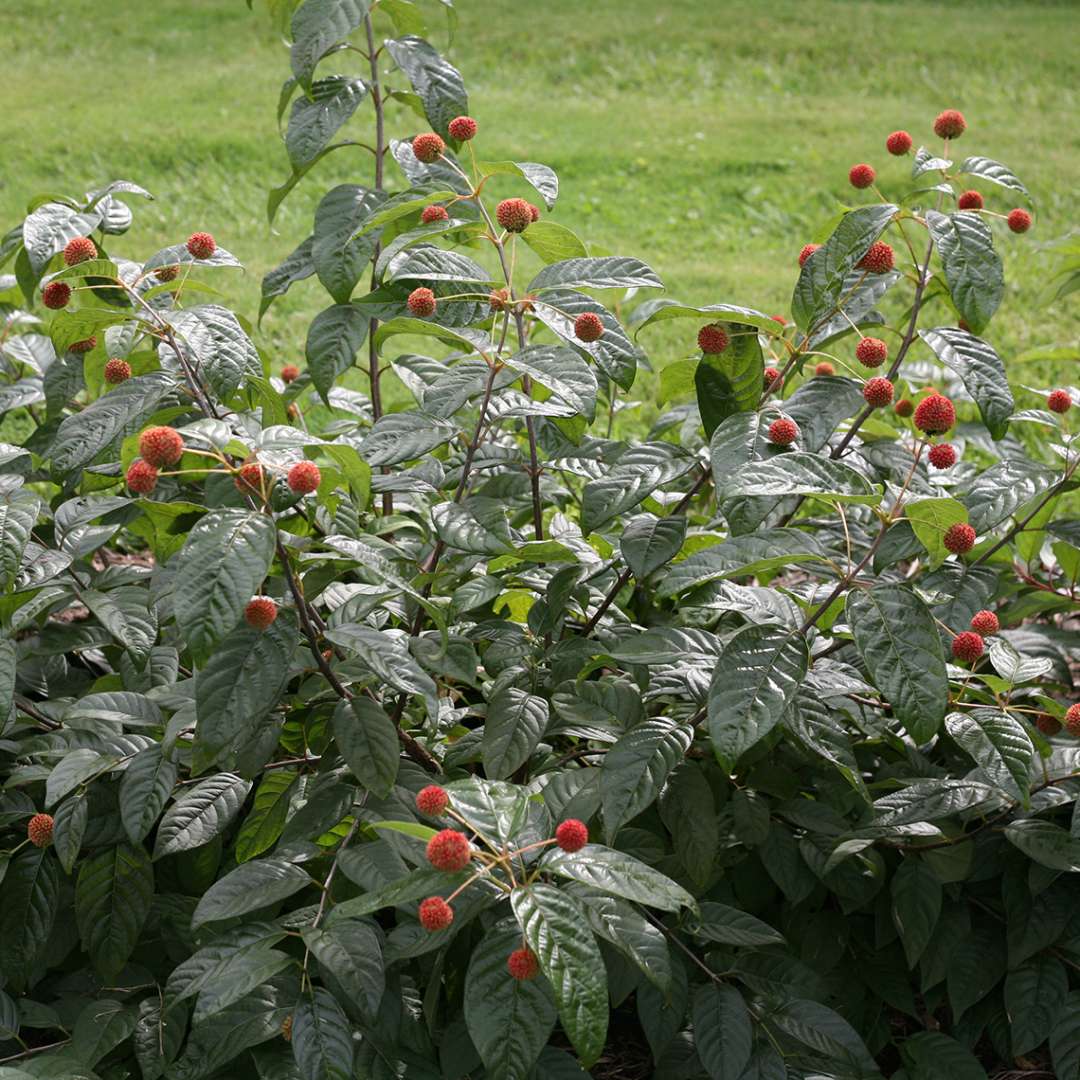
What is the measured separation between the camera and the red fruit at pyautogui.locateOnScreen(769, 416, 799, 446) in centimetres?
181

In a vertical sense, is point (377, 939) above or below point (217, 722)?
below

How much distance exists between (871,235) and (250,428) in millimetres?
1033

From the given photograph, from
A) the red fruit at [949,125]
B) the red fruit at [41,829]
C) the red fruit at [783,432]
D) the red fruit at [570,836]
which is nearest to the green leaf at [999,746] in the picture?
the red fruit at [783,432]

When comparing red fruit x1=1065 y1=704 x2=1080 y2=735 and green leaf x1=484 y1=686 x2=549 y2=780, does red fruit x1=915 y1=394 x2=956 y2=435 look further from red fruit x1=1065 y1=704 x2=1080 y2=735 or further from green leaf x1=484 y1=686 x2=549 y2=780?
green leaf x1=484 y1=686 x2=549 y2=780

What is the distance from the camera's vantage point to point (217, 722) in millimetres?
1597

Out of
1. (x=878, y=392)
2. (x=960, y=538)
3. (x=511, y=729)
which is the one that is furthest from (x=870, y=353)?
(x=511, y=729)

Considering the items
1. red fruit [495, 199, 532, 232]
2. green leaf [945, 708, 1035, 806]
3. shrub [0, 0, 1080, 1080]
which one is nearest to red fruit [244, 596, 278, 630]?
shrub [0, 0, 1080, 1080]

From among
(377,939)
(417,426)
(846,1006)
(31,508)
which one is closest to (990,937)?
(846,1006)

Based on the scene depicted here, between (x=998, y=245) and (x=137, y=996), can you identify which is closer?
(x=137, y=996)

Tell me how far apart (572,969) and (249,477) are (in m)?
0.67

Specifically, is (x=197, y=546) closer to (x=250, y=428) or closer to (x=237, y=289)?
(x=250, y=428)

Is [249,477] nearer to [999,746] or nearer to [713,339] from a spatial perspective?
[713,339]

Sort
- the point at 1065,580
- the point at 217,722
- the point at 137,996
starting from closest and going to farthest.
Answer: the point at 217,722, the point at 137,996, the point at 1065,580

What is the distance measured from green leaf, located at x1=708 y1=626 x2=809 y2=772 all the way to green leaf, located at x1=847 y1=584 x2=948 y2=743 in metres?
0.10
